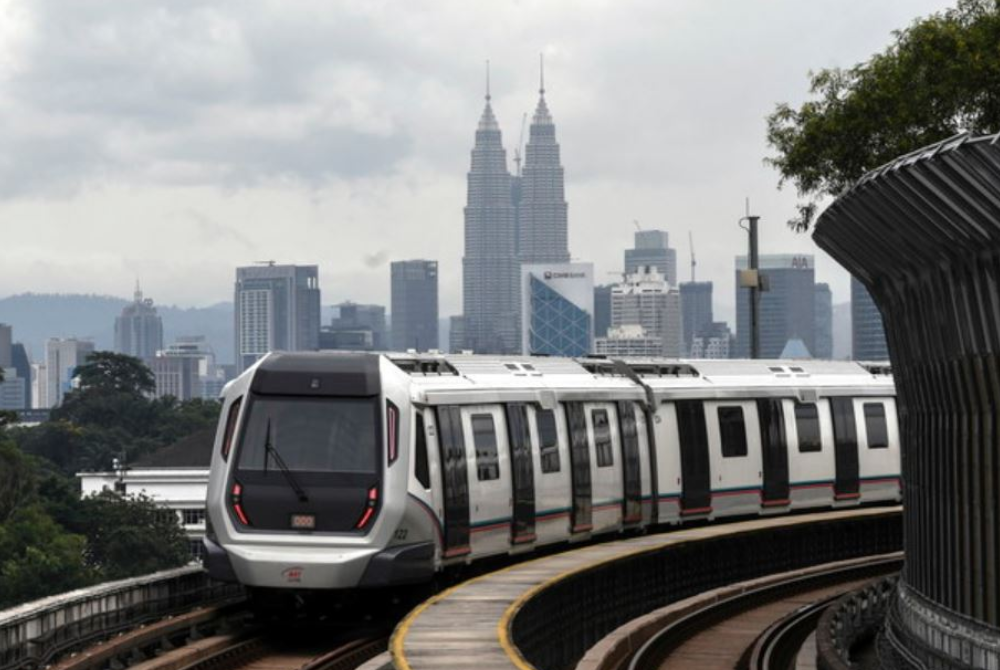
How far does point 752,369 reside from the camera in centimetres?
4103

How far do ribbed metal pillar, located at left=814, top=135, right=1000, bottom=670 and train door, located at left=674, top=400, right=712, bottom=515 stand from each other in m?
14.1

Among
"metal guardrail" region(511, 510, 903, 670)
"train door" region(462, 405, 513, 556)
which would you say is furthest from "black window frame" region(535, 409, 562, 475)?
"metal guardrail" region(511, 510, 903, 670)

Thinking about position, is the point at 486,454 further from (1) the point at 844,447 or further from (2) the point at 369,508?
(1) the point at 844,447

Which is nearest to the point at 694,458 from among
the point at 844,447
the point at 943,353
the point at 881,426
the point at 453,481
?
the point at 844,447

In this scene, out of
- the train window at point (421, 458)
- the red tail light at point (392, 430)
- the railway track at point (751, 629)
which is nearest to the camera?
the red tail light at point (392, 430)

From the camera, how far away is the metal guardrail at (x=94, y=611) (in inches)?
862

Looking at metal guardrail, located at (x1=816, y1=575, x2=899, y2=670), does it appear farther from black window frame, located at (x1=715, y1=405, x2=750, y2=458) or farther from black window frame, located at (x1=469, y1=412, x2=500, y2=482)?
black window frame, located at (x1=715, y1=405, x2=750, y2=458)

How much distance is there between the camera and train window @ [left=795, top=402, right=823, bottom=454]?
4106 cm

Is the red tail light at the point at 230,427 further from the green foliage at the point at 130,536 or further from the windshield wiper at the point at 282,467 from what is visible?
the green foliage at the point at 130,536

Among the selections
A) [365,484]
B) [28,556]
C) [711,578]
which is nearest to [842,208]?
[365,484]

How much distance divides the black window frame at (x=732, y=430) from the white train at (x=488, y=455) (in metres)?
0.04

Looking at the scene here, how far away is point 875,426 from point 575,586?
1683cm

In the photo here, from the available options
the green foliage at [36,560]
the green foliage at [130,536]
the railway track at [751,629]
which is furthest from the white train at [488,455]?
the green foliage at [130,536]

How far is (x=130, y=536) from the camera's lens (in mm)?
153375
